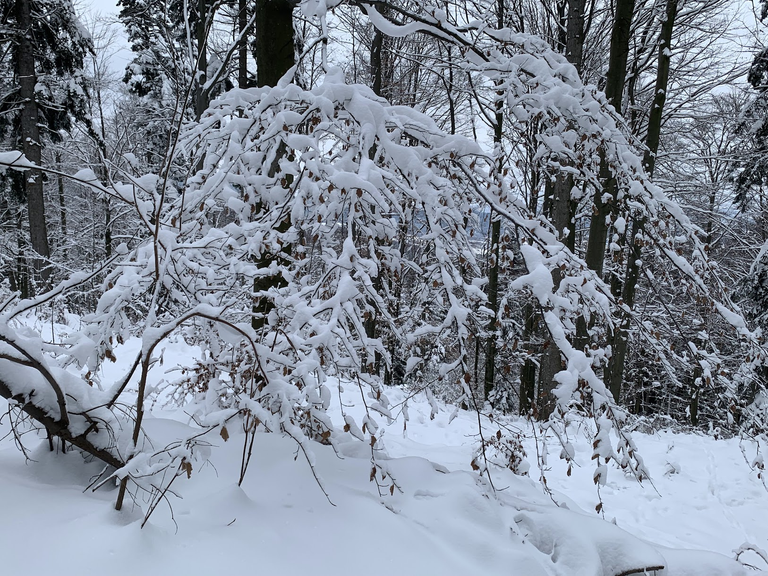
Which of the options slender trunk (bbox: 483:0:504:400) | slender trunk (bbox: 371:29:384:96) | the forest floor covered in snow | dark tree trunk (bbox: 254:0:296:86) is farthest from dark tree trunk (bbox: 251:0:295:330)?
slender trunk (bbox: 371:29:384:96)

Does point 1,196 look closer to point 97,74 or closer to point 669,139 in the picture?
point 97,74

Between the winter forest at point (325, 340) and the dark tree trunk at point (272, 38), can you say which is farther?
the dark tree trunk at point (272, 38)

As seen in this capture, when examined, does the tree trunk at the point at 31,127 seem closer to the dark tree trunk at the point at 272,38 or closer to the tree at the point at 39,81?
the tree at the point at 39,81

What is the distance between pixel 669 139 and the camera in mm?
11117

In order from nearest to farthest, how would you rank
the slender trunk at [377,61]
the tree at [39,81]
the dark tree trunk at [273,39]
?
the dark tree trunk at [273,39], the slender trunk at [377,61], the tree at [39,81]

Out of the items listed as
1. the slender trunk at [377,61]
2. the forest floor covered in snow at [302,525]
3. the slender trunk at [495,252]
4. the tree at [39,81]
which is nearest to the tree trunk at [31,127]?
the tree at [39,81]

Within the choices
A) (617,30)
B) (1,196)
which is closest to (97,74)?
(1,196)

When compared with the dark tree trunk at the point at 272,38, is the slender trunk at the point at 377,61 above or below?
above

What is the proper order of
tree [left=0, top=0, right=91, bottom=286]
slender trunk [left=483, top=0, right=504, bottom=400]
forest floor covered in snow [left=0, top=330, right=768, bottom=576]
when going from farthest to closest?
tree [left=0, top=0, right=91, bottom=286] → slender trunk [left=483, top=0, right=504, bottom=400] → forest floor covered in snow [left=0, top=330, right=768, bottom=576]

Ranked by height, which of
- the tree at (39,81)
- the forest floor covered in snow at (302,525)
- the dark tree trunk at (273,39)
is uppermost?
the tree at (39,81)

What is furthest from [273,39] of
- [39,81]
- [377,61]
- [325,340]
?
[39,81]

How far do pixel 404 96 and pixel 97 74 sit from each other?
12.1m

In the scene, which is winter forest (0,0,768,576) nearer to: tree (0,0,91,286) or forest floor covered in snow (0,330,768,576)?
forest floor covered in snow (0,330,768,576)

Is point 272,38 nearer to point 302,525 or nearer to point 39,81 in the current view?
point 302,525
